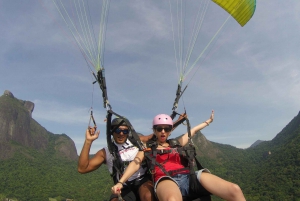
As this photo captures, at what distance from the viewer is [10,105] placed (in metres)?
118

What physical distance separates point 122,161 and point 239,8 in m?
5.53

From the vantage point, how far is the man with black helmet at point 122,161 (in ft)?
11.5

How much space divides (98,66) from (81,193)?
8867 cm

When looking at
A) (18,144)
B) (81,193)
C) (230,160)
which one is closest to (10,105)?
(18,144)

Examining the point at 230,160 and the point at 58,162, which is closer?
the point at 58,162

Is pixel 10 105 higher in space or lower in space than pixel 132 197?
higher

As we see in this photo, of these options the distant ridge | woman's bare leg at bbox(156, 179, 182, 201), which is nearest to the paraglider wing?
woman's bare leg at bbox(156, 179, 182, 201)

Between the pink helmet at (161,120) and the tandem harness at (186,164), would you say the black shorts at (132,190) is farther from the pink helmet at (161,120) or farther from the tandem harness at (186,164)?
the pink helmet at (161,120)

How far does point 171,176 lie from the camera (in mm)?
3385

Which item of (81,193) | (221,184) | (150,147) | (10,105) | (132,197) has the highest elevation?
(10,105)

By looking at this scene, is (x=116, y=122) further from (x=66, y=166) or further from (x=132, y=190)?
(x=66, y=166)

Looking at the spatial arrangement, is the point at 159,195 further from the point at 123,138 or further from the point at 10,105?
the point at 10,105

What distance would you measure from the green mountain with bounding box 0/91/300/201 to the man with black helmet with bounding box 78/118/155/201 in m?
51.6

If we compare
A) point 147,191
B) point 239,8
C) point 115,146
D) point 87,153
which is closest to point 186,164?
point 147,191
